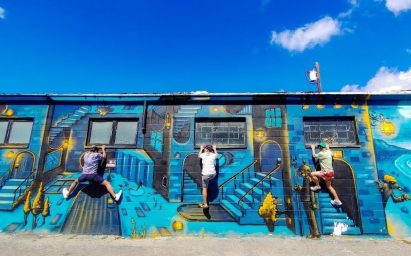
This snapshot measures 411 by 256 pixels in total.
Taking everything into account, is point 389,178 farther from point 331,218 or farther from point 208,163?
point 208,163

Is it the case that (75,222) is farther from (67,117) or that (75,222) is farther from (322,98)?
(322,98)

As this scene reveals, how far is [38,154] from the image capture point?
841 cm

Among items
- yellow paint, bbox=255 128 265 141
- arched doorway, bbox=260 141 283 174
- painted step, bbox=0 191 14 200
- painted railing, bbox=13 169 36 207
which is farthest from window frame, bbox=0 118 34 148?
arched doorway, bbox=260 141 283 174

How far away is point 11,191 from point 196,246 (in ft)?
17.5

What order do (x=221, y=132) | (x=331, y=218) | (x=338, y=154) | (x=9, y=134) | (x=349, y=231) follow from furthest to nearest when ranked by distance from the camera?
(x=9, y=134) → (x=221, y=132) → (x=338, y=154) → (x=331, y=218) → (x=349, y=231)

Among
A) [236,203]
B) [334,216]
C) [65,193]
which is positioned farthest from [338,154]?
[65,193]

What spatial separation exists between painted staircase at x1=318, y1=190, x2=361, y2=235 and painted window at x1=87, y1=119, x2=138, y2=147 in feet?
17.4

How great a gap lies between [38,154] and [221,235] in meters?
5.51

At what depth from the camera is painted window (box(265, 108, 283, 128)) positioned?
8383mm

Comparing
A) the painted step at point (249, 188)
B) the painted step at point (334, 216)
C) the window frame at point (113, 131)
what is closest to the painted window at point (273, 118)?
the painted step at point (249, 188)

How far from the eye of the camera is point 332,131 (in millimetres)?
8352

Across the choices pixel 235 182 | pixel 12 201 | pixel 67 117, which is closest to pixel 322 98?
pixel 235 182

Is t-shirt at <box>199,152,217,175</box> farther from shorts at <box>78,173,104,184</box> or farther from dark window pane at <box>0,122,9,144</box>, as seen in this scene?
dark window pane at <box>0,122,9,144</box>

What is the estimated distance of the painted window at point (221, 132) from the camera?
839cm
